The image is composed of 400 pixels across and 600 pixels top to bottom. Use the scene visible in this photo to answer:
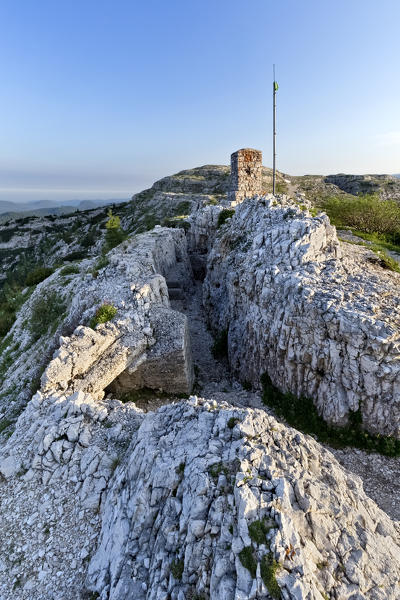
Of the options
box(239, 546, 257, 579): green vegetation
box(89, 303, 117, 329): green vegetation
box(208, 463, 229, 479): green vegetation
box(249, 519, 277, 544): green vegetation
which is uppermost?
box(89, 303, 117, 329): green vegetation

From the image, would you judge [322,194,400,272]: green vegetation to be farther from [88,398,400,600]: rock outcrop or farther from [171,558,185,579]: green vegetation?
[171,558,185,579]: green vegetation

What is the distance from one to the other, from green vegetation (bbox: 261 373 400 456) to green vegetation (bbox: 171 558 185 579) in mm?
8376

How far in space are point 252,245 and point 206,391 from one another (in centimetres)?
891

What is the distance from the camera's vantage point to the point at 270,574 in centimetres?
521

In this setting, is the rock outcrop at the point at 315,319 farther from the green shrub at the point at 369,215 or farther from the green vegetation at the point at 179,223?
the green vegetation at the point at 179,223

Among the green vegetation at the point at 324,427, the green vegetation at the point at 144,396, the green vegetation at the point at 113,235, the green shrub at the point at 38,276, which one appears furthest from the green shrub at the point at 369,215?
the green shrub at the point at 38,276

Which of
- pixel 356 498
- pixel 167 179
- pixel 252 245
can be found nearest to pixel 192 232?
pixel 252 245

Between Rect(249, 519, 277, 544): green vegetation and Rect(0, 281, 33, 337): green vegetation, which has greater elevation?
Rect(249, 519, 277, 544): green vegetation

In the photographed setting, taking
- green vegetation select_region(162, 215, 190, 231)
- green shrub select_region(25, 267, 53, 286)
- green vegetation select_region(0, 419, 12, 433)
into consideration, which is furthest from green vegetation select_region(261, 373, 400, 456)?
green shrub select_region(25, 267, 53, 286)

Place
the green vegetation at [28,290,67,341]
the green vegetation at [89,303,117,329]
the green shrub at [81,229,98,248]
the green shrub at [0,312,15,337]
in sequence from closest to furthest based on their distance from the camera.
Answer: the green vegetation at [89,303,117,329] < the green vegetation at [28,290,67,341] < the green shrub at [0,312,15,337] < the green shrub at [81,229,98,248]

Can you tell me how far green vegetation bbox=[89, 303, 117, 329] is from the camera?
1558 centimetres

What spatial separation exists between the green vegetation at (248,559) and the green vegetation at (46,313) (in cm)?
1752

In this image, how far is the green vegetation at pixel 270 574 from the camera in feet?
16.5

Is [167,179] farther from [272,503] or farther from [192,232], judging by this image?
[272,503]
